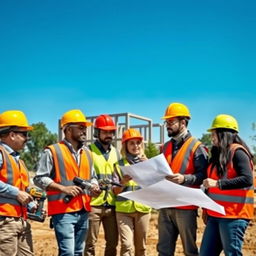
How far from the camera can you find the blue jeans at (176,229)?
4665 mm

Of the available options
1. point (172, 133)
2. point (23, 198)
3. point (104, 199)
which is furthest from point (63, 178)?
point (172, 133)

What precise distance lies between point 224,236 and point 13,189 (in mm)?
2080

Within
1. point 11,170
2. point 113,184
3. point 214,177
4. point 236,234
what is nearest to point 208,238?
point 236,234

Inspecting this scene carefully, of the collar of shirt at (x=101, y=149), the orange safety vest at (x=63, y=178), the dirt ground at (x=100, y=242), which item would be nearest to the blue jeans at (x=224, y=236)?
the orange safety vest at (x=63, y=178)

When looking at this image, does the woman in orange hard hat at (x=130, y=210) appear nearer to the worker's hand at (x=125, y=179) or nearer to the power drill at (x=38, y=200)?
the worker's hand at (x=125, y=179)

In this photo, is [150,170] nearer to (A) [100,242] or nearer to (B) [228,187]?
(B) [228,187]

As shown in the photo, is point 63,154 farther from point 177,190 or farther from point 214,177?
point 214,177

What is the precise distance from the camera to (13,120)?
177 inches

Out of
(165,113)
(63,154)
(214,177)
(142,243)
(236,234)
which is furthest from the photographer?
(142,243)

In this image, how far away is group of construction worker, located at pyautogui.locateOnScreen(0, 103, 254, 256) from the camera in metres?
4.13

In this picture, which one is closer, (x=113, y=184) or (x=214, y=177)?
(x=214, y=177)

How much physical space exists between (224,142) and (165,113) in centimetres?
97

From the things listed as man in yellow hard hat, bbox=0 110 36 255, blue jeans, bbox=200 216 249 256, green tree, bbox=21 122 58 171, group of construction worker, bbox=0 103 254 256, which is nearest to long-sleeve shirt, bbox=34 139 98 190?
group of construction worker, bbox=0 103 254 256

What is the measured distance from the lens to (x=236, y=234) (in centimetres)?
405
